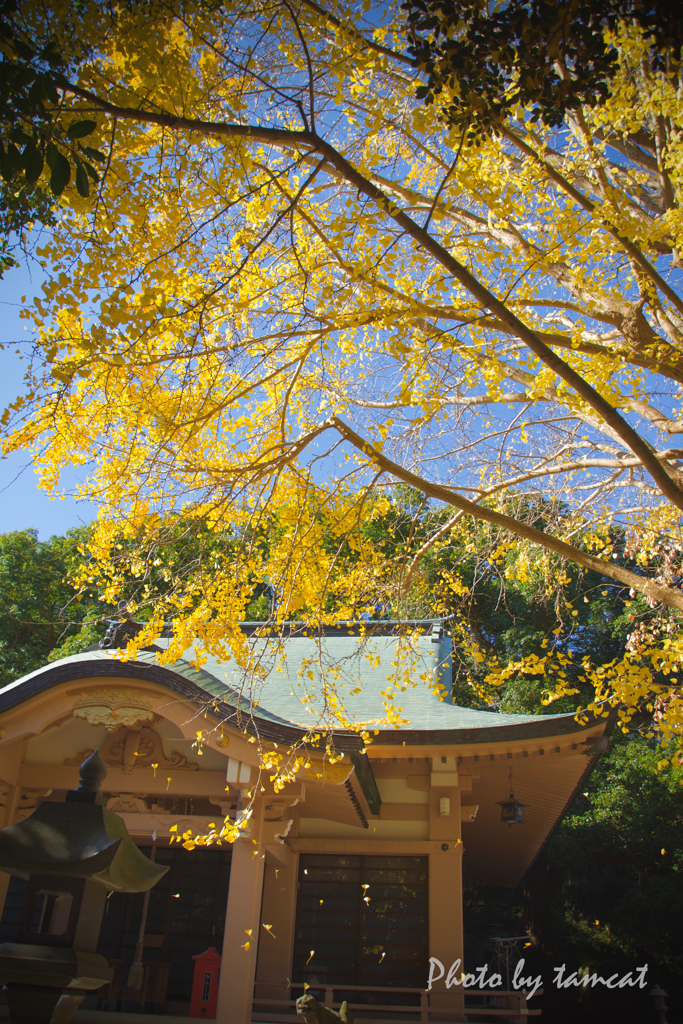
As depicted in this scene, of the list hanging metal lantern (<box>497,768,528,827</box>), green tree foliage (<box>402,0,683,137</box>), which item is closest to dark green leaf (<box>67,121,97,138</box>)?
green tree foliage (<box>402,0,683,137</box>)

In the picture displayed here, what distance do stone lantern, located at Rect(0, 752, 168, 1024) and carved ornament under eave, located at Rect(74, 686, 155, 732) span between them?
9.25ft

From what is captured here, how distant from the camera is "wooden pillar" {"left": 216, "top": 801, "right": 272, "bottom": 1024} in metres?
5.21

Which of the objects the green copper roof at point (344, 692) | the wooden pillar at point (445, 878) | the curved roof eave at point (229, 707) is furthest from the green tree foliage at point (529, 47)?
the wooden pillar at point (445, 878)

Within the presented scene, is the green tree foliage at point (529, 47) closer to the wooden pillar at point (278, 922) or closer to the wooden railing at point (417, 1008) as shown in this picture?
the wooden railing at point (417, 1008)

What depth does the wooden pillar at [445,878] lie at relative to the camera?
620 centimetres

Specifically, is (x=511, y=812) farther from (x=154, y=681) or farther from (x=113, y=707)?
(x=113, y=707)

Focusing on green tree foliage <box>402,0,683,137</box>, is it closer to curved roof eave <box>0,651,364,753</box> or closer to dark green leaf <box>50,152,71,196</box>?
dark green leaf <box>50,152,71,196</box>

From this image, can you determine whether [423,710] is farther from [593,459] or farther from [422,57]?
[422,57]

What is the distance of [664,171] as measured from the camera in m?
5.08

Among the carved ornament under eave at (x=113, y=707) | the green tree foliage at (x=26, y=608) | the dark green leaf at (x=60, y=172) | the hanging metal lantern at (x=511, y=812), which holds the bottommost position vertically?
the hanging metal lantern at (x=511, y=812)

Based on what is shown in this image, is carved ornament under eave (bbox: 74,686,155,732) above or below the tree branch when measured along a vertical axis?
below

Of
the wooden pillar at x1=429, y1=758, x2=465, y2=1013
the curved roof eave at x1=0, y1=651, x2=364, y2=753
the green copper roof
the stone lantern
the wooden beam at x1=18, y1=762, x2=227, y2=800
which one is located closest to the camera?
the stone lantern

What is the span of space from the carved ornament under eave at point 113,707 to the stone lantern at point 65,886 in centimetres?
282

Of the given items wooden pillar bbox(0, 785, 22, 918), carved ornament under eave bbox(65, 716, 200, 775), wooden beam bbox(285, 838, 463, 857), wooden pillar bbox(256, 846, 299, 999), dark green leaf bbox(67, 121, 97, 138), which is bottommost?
wooden pillar bbox(256, 846, 299, 999)
